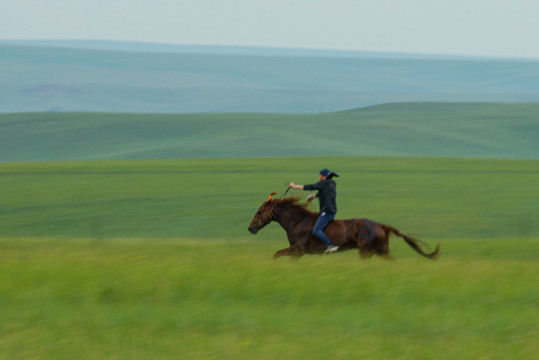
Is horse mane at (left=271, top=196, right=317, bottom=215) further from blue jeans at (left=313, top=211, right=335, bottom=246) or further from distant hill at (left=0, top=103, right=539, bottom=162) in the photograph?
distant hill at (left=0, top=103, right=539, bottom=162)

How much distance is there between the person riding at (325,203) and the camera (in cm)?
1426

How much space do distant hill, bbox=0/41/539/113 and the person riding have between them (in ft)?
329

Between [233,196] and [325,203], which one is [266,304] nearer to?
[325,203]

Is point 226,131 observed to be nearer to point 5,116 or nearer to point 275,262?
point 5,116

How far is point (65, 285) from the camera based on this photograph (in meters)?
12.1

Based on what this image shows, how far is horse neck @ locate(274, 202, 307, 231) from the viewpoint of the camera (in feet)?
49.8

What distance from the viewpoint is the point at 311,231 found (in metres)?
14.9

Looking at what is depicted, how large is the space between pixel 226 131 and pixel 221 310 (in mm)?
69735

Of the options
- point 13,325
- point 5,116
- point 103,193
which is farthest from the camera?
point 5,116

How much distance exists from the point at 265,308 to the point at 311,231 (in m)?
3.96

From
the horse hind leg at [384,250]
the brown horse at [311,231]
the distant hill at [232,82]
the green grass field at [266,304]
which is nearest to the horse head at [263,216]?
the brown horse at [311,231]

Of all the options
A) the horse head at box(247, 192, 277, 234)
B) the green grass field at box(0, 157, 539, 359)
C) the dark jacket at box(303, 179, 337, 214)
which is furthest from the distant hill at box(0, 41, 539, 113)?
the dark jacket at box(303, 179, 337, 214)

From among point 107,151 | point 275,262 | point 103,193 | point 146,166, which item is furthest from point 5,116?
point 275,262

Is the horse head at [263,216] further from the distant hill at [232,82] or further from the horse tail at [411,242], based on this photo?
the distant hill at [232,82]
